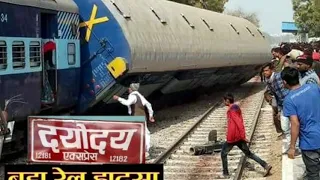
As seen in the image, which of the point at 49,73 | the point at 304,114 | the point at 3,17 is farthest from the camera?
the point at 49,73

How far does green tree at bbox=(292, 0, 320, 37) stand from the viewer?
69125mm

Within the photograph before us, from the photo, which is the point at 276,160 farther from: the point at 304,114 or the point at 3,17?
the point at 3,17

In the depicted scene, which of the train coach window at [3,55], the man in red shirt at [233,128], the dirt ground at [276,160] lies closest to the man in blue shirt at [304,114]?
the man in red shirt at [233,128]

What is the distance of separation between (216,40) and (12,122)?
44.7 feet

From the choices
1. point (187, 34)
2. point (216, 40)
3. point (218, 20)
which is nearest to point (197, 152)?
point (187, 34)

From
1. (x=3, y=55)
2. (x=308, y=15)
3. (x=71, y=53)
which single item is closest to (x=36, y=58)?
(x=3, y=55)

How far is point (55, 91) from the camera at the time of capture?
494 inches

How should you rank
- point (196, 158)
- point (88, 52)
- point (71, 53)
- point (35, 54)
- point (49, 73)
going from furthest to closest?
1. point (88, 52)
2. point (71, 53)
3. point (49, 73)
4. point (196, 158)
5. point (35, 54)

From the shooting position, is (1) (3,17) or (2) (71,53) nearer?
(1) (3,17)

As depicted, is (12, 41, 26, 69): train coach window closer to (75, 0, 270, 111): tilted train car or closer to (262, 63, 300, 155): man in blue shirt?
(75, 0, 270, 111): tilted train car

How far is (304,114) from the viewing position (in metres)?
7.20

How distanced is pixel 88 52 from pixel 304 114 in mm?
7659

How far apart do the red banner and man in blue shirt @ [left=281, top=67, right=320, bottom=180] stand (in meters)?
2.65

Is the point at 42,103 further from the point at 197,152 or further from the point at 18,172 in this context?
the point at 18,172
